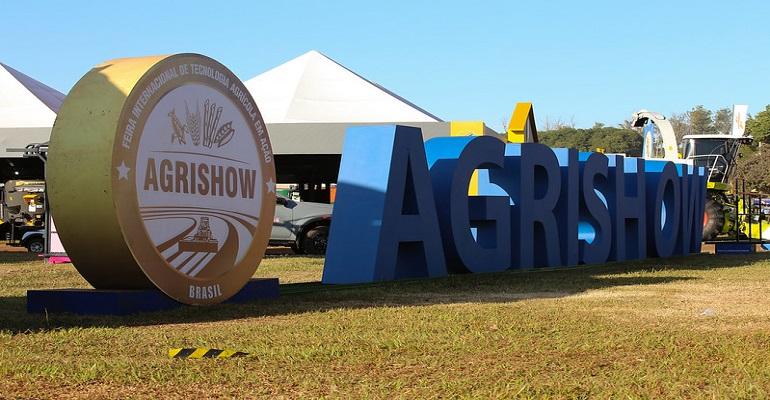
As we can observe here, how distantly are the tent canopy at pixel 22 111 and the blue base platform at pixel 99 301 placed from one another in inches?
652

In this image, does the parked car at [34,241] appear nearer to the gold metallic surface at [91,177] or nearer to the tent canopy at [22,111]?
the tent canopy at [22,111]

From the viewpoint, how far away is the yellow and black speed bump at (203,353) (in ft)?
24.1

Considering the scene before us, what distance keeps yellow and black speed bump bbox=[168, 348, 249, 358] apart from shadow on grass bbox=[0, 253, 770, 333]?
1977 millimetres

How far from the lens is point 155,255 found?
10.2 m

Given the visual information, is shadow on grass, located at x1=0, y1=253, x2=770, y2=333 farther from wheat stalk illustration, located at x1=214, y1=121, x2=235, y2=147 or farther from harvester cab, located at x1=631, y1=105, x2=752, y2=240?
harvester cab, located at x1=631, y1=105, x2=752, y2=240

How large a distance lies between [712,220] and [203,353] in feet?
92.8

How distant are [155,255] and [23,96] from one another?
19.9m

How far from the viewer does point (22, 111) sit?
2772cm

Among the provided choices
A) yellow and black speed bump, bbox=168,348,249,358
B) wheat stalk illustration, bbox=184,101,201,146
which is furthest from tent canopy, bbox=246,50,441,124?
yellow and black speed bump, bbox=168,348,249,358

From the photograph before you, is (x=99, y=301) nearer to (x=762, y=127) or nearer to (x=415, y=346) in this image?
(x=415, y=346)

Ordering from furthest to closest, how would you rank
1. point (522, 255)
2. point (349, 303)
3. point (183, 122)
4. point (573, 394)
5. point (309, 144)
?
point (309, 144)
point (522, 255)
point (349, 303)
point (183, 122)
point (573, 394)

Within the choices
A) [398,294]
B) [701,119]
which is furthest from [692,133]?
[398,294]

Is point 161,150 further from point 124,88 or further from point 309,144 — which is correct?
point 309,144

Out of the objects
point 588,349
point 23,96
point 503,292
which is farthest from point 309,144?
point 588,349
